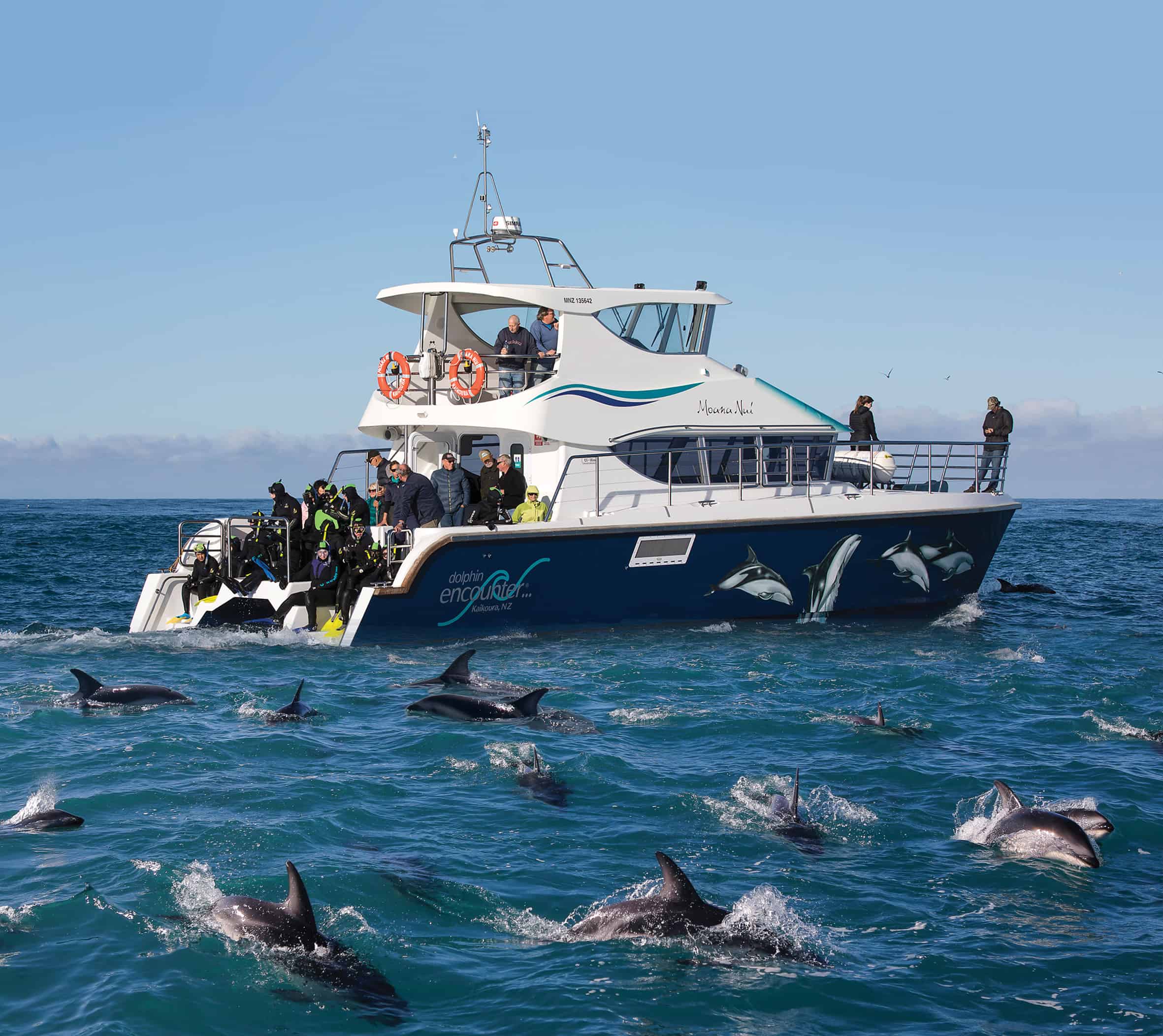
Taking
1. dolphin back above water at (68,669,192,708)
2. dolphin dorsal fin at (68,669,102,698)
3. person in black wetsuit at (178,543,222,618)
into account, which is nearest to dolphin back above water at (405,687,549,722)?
dolphin back above water at (68,669,192,708)

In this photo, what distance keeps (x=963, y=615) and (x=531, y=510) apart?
749 centimetres

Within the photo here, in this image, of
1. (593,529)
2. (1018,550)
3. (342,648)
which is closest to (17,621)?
(342,648)

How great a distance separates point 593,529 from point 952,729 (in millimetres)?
5585

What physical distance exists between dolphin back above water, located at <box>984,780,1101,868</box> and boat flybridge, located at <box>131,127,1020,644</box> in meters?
7.97

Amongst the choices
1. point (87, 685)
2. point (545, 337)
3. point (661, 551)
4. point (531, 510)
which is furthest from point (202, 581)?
point (661, 551)

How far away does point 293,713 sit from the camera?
10930 millimetres

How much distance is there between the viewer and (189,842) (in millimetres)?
7645

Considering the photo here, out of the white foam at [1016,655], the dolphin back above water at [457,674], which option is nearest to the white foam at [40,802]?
the dolphin back above water at [457,674]

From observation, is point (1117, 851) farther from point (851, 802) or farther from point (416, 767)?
point (416, 767)

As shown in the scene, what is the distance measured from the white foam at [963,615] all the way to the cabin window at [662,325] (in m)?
5.50

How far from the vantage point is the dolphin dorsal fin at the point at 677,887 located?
242 inches

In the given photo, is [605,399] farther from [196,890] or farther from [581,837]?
[196,890]

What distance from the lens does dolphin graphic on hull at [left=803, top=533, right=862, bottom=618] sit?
16.8 meters

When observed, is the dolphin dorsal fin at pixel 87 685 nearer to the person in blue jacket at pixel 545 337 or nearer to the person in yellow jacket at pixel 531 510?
the person in yellow jacket at pixel 531 510
